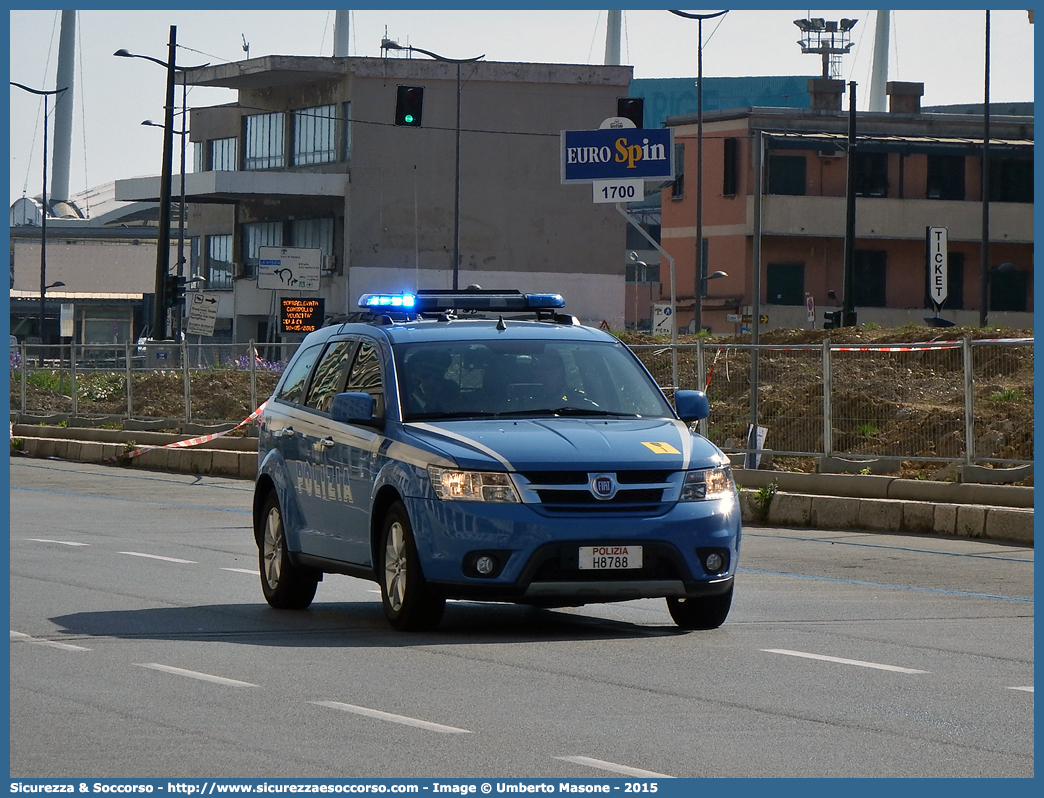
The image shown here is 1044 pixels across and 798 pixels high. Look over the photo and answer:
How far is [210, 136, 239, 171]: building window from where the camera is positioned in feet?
263

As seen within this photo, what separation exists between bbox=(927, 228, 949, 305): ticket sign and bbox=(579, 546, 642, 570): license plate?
102ft

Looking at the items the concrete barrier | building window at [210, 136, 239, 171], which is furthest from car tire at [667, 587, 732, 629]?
building window at [210, 136, 239, 171]

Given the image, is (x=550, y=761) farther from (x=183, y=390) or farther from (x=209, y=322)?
(x=209, y=322)

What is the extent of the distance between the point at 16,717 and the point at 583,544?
3.48 meters

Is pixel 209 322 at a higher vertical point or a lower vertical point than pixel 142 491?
higher

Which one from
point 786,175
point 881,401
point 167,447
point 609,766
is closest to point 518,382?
point 609,766

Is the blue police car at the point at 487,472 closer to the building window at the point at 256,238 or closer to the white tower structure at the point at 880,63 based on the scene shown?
the building window at the point at 256,238

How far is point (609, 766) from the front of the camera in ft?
22.5

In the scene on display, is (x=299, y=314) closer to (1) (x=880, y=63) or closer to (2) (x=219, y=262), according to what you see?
(2) (x=219, y=262)

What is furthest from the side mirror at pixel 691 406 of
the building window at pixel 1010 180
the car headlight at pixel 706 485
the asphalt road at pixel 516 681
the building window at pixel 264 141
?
the building window at pixel 264 141

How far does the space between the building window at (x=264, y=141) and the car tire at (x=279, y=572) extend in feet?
214

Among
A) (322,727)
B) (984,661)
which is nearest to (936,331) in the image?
Result: (984,661)

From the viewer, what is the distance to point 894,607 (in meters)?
12.9

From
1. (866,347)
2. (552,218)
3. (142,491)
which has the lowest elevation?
(142,491)
